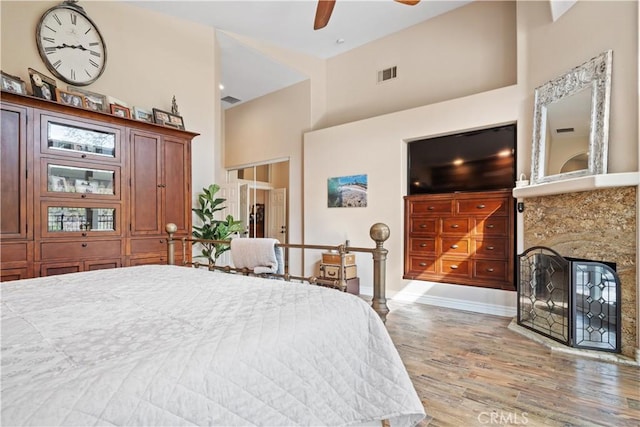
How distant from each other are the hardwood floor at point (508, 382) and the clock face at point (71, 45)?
420 centimetres

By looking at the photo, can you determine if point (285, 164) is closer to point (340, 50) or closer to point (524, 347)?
point (340, 50)

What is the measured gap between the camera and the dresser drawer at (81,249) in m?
2.78

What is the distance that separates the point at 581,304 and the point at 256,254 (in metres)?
2.85

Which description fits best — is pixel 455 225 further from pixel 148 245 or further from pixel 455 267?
pixel 148 245

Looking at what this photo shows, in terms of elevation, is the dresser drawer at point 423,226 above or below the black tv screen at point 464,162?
below

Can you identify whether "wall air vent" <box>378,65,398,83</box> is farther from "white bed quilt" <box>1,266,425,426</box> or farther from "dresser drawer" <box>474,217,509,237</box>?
"white bed quilt" <box>1,266,425,426</box>

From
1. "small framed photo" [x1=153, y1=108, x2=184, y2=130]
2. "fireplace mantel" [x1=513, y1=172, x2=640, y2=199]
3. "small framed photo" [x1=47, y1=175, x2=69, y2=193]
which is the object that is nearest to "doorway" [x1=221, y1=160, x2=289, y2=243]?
"small framed photo" [x1=153, y1=108, x2=184, y2=130]

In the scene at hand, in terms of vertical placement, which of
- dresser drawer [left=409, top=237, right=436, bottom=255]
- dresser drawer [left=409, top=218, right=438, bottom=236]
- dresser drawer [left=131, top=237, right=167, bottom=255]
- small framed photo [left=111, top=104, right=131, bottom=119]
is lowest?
dresser drawer [left=409, top=237, right=436, bottom=255]

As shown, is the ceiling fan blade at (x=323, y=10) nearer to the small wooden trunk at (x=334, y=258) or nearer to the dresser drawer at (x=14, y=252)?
the small wooden trunk at (x=334, y=258)

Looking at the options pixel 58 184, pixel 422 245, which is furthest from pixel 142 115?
pixel 422 245

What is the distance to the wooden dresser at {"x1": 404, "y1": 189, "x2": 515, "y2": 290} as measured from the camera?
405 cm

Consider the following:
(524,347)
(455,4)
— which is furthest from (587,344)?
(455,4)

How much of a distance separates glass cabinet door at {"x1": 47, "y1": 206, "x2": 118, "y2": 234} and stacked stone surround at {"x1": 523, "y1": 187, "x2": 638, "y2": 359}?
4.32 meters

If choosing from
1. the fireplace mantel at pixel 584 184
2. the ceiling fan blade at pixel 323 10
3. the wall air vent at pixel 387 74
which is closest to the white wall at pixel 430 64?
the wall air vent at pixel 387 74
